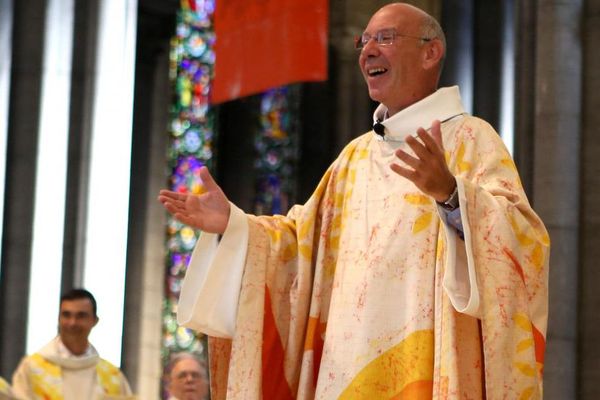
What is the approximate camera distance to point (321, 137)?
1552 cm

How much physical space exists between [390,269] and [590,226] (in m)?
4.77

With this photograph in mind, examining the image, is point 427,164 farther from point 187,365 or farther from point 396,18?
point 187,365

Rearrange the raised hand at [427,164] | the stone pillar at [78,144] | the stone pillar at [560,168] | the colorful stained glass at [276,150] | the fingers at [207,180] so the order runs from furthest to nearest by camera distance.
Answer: the colorful stained glass at [276,150], the stone pillar at [78,144], the stone pillar at [560,168], the fingers at [207,180], the raised hand at [427,164]

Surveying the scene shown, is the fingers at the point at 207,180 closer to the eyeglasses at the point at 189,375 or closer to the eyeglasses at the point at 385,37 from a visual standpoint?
the eyeglasses at the point at 385,37

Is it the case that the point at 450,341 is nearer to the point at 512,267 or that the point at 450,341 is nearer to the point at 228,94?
the point at 512,267

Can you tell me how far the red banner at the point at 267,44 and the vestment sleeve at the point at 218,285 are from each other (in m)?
4.39

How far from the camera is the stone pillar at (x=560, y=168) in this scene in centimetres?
868

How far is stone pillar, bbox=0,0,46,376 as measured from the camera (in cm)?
1120

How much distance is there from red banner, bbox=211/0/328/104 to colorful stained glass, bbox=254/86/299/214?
6286 millimetres

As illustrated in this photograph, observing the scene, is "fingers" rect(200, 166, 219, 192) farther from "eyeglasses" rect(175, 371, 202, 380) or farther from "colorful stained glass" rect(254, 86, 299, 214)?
"colorful stained glass" rect(254, 86, 299, 214)

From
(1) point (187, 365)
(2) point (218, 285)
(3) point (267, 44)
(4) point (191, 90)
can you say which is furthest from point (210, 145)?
(2) point (218, 285)

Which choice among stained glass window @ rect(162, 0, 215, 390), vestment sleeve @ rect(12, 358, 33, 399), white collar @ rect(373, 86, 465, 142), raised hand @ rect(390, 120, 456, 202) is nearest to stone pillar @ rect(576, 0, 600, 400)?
vestment sleeve @ rect(12, 358, 33, 399)

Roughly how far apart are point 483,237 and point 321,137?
1158 cm

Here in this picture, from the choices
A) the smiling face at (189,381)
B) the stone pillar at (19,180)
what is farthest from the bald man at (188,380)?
the stone pillar at (19,180)
